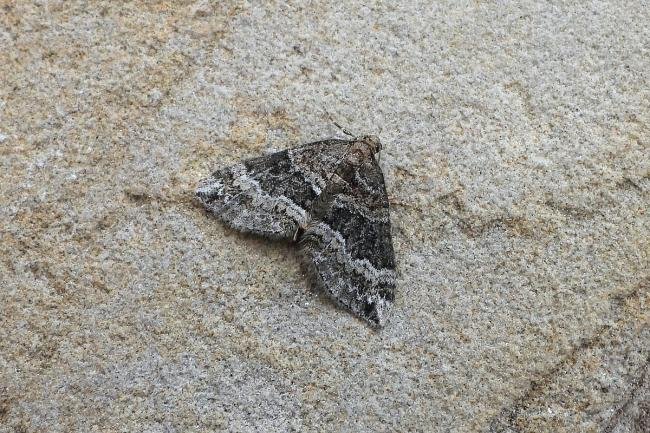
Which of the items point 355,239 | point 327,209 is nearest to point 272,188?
point 327,209

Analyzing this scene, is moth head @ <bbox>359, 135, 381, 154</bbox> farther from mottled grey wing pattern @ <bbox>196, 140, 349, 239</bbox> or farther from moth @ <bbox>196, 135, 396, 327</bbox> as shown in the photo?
mottled grey wing pattern @ <bbox>196, 140, 349, 239</bbox>

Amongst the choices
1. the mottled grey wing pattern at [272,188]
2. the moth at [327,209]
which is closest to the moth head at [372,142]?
the moth at [327,209]

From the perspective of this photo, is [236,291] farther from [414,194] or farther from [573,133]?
[573,133]

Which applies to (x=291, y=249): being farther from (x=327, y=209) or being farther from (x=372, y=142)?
(x=372, y=142)

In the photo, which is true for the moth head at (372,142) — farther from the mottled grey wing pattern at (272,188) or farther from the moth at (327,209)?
the mottled grey wing pattern at (272,188)

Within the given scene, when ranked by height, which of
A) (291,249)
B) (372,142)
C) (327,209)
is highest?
(372,142)

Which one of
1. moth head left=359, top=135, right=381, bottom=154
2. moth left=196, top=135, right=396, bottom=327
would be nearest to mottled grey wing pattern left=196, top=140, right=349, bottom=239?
moth left=196, top=135, right=396, bottom=327
